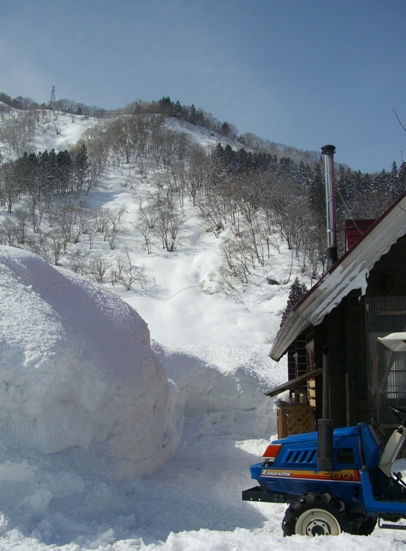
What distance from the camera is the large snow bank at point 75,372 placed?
657cm

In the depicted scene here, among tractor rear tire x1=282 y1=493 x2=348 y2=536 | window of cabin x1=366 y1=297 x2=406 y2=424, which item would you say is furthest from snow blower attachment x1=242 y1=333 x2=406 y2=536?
window of cabin x1=366 y1=297 x2=406 y2=424

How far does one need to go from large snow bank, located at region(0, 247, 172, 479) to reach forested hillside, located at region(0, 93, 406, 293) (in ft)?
114

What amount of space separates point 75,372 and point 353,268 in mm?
4367

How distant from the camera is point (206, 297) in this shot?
45.6m

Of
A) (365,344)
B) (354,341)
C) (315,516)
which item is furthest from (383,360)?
(315,516)

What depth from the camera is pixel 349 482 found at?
492 cm

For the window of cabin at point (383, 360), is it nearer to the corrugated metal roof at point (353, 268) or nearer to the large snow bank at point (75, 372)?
the corrugated metal roof at point (353, 268)

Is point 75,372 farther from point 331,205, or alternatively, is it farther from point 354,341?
point 331,205

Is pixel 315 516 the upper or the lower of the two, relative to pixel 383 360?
lower

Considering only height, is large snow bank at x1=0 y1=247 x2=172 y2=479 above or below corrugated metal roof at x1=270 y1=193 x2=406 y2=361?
below

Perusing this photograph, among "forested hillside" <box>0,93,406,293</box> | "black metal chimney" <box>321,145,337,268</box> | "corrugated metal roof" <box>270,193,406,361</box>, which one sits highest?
"forested hillside" <box>0,93,406,293</box>

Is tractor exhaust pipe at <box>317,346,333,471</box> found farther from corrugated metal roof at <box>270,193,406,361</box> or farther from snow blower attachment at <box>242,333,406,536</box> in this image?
corrugated metal roof at <box>270,193,406,361</box>

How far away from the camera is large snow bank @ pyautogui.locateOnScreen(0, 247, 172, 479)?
21.6ft

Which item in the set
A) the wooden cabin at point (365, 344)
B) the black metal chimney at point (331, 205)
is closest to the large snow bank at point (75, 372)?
the wooden cabin at point (365, 344)
